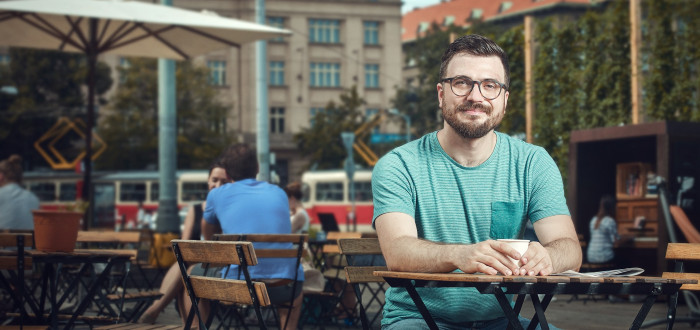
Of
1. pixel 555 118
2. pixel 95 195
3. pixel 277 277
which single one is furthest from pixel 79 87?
pixel 277 277

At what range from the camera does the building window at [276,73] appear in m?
68.8

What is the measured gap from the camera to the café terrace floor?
386 inches

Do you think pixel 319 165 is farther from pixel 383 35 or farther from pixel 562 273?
pixel 562 273

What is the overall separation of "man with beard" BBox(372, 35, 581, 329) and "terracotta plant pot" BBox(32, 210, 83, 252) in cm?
279

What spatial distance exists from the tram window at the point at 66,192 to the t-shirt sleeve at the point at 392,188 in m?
43.0

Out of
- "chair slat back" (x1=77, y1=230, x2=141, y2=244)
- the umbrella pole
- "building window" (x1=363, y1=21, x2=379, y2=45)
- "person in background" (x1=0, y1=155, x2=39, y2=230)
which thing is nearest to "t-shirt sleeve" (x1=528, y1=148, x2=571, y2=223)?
"chair slat back" (x1=77, y1=230, x2=141, y2=244)

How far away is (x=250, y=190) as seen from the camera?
7.26 metres

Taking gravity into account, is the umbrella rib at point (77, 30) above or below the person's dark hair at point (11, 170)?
above

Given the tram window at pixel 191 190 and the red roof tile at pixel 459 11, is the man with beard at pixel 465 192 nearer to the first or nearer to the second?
the tram window at pixel 191 190

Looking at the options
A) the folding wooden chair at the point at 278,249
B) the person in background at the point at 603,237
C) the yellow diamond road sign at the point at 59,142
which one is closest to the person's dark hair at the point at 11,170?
the folding wooden chair at the point at 278,249

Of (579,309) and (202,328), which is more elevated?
(202,328)

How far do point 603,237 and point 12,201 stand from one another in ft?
24.6

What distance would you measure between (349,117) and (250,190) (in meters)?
50.9

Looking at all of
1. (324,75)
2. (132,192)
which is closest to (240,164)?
(132,192)
